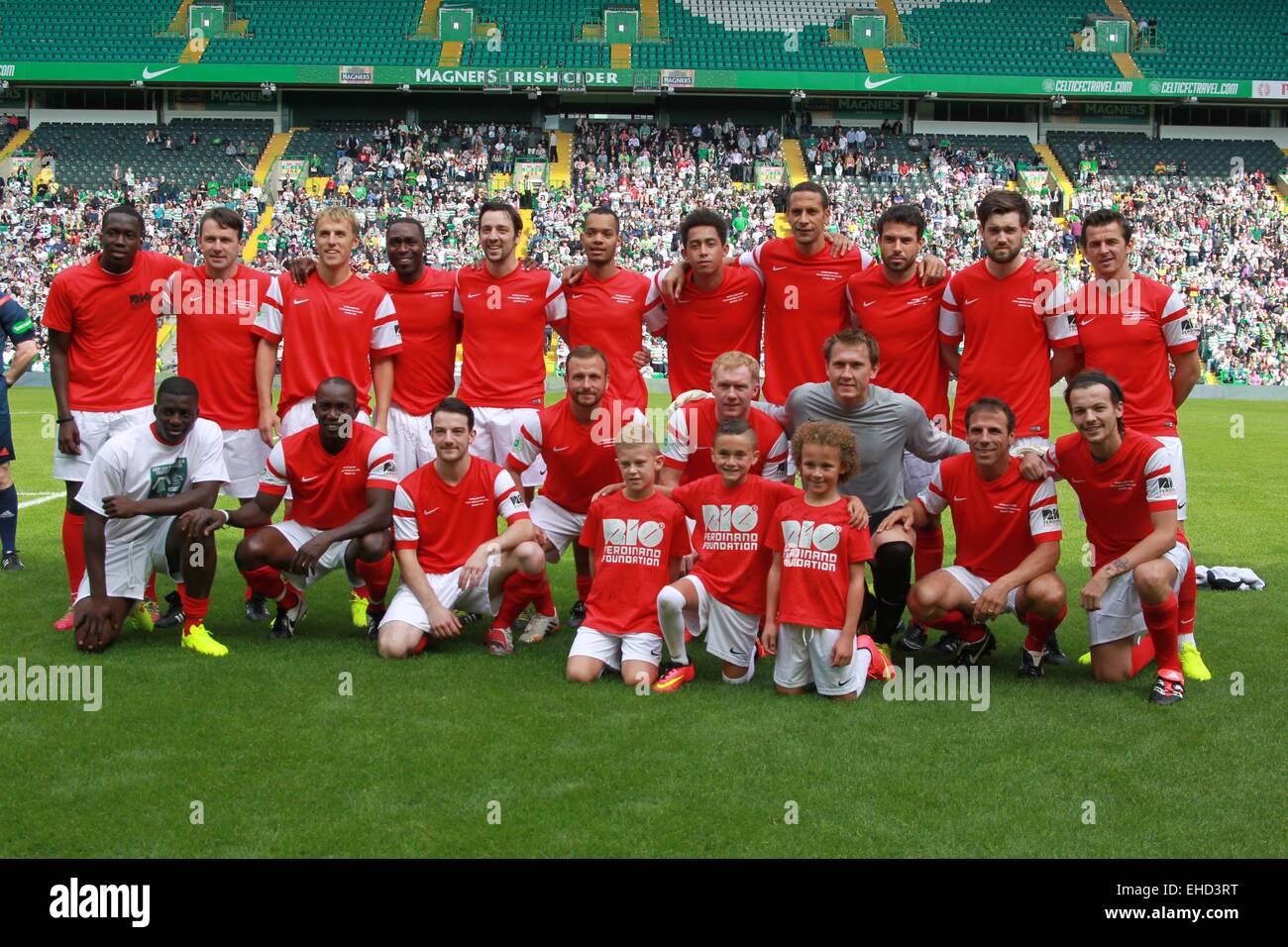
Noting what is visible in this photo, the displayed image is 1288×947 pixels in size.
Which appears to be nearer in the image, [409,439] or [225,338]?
[225,338]

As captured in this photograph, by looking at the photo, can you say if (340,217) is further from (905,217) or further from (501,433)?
(905,217)

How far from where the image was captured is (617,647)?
575 centimetres

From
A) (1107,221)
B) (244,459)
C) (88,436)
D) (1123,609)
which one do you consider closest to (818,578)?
(1123,609)

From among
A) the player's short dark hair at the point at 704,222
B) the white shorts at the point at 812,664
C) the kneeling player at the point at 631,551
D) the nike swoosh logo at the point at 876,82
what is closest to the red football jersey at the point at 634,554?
the kneeling player at the point at 631,551

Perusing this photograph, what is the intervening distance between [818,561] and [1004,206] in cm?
215

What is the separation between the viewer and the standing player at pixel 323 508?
6254mm

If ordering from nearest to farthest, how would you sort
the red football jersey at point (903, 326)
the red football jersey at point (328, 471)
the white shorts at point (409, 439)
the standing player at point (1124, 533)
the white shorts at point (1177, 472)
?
1. the standing player at point (1124, 533)
2. the white shorts at point (1177, 472)
3. the red football jersey at point (328, 471)
4. the red football jersey at point (903, 326)
5. the white shorts at point (409, 439)

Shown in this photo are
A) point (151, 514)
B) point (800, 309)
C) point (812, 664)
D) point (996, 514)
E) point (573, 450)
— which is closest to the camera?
point (812, 664)

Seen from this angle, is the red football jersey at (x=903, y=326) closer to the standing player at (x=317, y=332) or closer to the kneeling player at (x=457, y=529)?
the kneeling player at (x=457, y=529)

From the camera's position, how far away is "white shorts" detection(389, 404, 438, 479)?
7.43 m

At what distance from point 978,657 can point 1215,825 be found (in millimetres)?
2105

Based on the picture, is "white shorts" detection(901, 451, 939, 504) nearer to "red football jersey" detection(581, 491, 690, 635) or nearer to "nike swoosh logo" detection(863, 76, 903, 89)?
"red football jersey" detection(581, 491, 690, 635)

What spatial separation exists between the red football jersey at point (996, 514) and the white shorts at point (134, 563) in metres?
3.87

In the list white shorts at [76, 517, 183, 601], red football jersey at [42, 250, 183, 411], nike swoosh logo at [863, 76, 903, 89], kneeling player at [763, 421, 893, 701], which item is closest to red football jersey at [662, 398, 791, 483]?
kneeling player at [763, 421, 893, 701]
